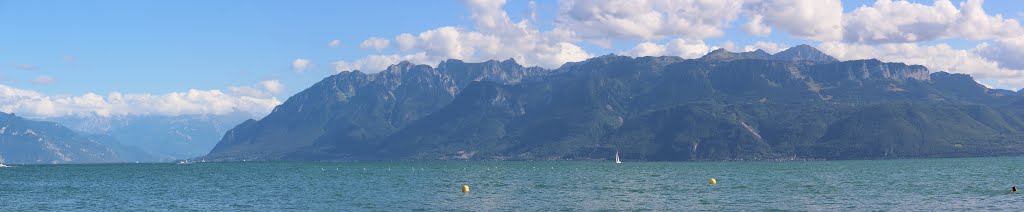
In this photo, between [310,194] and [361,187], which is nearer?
[310,194]

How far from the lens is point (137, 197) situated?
536 feet

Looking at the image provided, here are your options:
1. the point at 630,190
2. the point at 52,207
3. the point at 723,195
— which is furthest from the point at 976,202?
the point at 52,207

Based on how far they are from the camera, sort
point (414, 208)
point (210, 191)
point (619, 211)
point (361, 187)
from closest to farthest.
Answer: point (619, 211), point (414, 208), point (210, 191), point (361, 187)

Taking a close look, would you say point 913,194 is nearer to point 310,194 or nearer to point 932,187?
point 932,187

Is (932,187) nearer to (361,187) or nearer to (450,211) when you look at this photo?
(450,211)

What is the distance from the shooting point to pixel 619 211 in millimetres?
120625

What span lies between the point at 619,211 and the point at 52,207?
7921 centimetres

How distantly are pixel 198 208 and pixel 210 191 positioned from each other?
4851 centimetres

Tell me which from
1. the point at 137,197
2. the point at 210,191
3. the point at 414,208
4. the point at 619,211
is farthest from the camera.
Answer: the point at 210,191

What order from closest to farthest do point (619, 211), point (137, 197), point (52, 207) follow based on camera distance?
point (619, 211) < point (52, 207) < point (137, 197)

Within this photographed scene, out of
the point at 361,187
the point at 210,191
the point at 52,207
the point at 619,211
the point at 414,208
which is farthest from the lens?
the point at 361,187

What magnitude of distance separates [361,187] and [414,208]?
6759cm

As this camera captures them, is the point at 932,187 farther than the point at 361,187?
No

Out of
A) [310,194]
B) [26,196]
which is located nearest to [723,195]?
[310,194]
